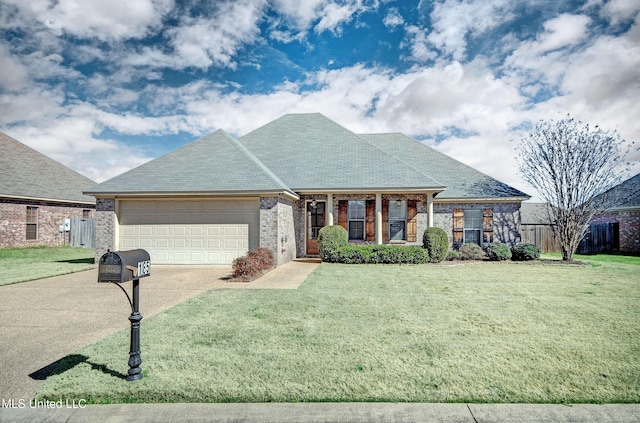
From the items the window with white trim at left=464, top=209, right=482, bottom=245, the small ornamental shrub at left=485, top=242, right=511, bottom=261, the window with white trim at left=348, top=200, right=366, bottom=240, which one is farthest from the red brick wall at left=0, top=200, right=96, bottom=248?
the small ornamental shrub at left=485, top=242, right=511, bottom=261

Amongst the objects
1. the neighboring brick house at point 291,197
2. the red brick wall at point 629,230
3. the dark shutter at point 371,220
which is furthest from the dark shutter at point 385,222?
the red brick wall at point 629,230

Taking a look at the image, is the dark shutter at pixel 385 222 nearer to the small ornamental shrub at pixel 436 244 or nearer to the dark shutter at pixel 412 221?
the dark shutter at pixel 412 221

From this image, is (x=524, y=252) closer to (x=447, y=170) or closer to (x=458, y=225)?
(x=458, y=225)

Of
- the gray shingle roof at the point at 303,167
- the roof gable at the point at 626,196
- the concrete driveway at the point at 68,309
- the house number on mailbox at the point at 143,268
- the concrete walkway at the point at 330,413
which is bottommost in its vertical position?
the concrete walkway at the point at 330,413

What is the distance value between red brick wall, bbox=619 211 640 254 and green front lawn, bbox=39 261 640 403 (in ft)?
53.4

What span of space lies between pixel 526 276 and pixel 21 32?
18895mm

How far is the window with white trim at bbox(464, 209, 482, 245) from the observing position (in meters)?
18.2

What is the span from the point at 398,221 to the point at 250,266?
8.78 m

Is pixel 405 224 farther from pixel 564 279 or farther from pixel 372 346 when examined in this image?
pixel 372 346

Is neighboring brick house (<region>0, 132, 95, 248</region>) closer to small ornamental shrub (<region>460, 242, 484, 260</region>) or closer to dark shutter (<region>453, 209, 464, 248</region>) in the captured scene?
dark shutter (<region>453, 209, 464, 248</region>)

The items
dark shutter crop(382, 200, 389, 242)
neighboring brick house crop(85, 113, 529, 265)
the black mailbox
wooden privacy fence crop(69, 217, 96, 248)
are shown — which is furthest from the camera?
wooden privacy fence crop(69, 217, 96, 248)

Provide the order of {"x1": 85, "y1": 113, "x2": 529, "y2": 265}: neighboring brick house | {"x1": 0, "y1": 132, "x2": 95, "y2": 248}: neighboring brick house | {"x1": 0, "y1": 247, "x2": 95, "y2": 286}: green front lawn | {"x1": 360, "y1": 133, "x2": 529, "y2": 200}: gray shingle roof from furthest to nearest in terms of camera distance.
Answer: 1. {"x1": 0, "y1": 132, "x2": 95, "y2": 248}: neighboring brick house
2. {"x1": 360, "y1": 133, "x2": 529, "y2": 200}: gray shingle roof
3. {"x1": 85, "y1": 113, "x2": 529, "y2": 265}: neighboring brick house
4. {"x1": 0, "y1": 247, "x2": 95, "y2": 286}: green front lawn

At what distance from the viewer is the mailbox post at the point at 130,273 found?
3799mm

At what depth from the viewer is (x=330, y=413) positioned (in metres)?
3.26
